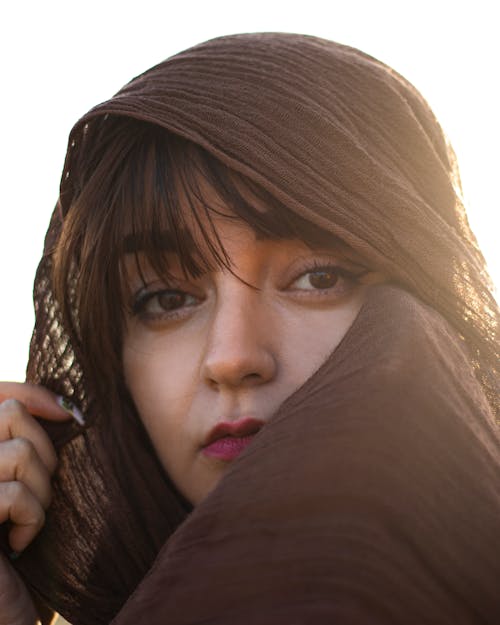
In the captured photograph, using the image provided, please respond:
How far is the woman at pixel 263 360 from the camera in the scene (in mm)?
997

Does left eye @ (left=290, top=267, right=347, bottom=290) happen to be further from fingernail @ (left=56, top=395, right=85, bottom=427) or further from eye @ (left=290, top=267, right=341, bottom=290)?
fingernail @ (left=56, top=395, right=85, bottom=427)

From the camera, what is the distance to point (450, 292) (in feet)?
5.03

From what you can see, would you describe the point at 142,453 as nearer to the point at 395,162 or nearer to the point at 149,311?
the point at 149,311

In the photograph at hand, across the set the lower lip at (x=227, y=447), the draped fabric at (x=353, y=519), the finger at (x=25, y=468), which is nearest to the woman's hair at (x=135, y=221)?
the finger at (x=25, y=468)

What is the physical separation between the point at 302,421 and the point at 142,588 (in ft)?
1.01

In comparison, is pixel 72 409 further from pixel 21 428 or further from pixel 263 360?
pixel 263 360

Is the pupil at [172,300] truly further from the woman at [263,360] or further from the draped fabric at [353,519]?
the draped fabric at [353,519]

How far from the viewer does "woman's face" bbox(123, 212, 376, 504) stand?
147 cm

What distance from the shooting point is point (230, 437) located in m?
1.50

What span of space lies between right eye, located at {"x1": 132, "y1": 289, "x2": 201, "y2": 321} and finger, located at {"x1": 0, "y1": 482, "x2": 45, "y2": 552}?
1.60 ft

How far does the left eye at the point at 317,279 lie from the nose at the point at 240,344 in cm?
10

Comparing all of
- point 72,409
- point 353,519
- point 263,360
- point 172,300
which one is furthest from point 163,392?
point 353,519

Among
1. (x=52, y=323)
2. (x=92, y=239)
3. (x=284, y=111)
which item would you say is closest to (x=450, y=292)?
(x=284, y=111)

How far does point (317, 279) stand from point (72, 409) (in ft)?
2.49
